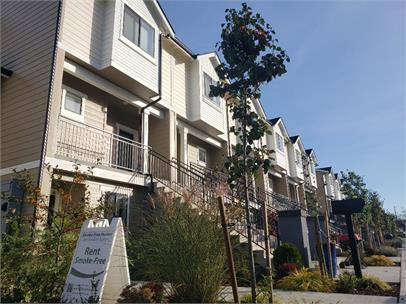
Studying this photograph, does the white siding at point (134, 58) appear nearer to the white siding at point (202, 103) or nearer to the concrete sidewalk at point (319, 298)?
the white siding at point (202, 103)

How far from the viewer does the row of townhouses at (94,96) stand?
9344 mm

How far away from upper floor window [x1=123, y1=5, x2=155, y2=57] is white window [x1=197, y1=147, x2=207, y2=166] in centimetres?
662

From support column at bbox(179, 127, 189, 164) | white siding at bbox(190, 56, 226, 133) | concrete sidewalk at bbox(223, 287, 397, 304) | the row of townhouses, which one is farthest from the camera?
white siding at bbox(190, 56, 226, 133)

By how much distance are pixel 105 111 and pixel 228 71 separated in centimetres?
701

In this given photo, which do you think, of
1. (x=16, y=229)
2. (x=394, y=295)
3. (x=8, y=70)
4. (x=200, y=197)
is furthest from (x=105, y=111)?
(x=394, y=295)

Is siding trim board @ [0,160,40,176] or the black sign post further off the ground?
siding trim board @ [0,160,40,176]

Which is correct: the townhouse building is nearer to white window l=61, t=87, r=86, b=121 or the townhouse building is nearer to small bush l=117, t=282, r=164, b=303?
white window l=61, t=87, r=86, b=121

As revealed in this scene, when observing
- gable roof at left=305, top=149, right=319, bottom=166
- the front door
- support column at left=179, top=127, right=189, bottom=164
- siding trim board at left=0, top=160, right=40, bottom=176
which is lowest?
siding trim board at left=0, top=160, right=40, bottom=176

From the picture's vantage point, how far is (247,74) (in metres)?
6.36

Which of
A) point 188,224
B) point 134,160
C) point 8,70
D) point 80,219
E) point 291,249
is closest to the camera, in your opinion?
point 188,224

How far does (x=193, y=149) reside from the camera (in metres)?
17.2

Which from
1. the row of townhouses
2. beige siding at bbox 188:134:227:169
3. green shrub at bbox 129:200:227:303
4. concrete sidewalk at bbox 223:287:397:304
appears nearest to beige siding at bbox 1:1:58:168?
the row of townhouses

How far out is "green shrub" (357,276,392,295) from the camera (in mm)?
7145

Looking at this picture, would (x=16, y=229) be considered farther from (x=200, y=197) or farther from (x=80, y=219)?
(x=200, y=197)
